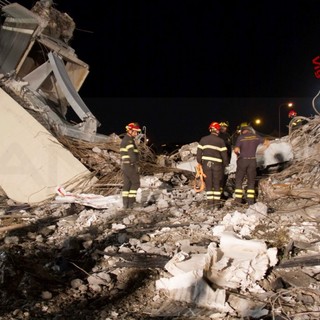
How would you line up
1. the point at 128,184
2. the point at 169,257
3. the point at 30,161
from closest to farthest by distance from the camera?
the point at 169,257 → the point at 128,184 → the point at 30,161

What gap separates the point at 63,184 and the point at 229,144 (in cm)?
356

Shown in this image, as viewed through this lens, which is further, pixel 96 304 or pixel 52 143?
pixel 52 143

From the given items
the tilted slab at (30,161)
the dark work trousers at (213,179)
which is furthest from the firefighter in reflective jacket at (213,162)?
the tilted slab at (30,161)

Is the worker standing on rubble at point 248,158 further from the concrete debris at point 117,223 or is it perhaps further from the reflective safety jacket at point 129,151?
the reflective safety jacket at point 129,151

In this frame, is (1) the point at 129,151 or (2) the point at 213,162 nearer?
(2) the point at 213,162

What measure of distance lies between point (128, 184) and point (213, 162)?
1562 millimetres

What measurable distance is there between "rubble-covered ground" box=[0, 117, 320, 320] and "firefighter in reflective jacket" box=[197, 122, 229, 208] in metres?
0.25

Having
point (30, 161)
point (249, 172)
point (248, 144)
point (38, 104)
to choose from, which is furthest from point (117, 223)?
point (38, 104)

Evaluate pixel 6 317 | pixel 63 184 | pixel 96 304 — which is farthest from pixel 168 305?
pixel 63 184

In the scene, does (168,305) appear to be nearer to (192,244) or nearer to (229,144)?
(192,244)

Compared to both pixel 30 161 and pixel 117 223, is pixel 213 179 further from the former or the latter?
pixel 30 161

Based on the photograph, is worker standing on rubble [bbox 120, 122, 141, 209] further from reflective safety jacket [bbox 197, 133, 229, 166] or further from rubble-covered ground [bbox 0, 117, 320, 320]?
reflective safety jacket [bbox 197, 133, 229, 166]

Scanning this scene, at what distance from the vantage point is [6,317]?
3475 mm

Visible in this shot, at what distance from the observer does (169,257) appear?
4527 mm
